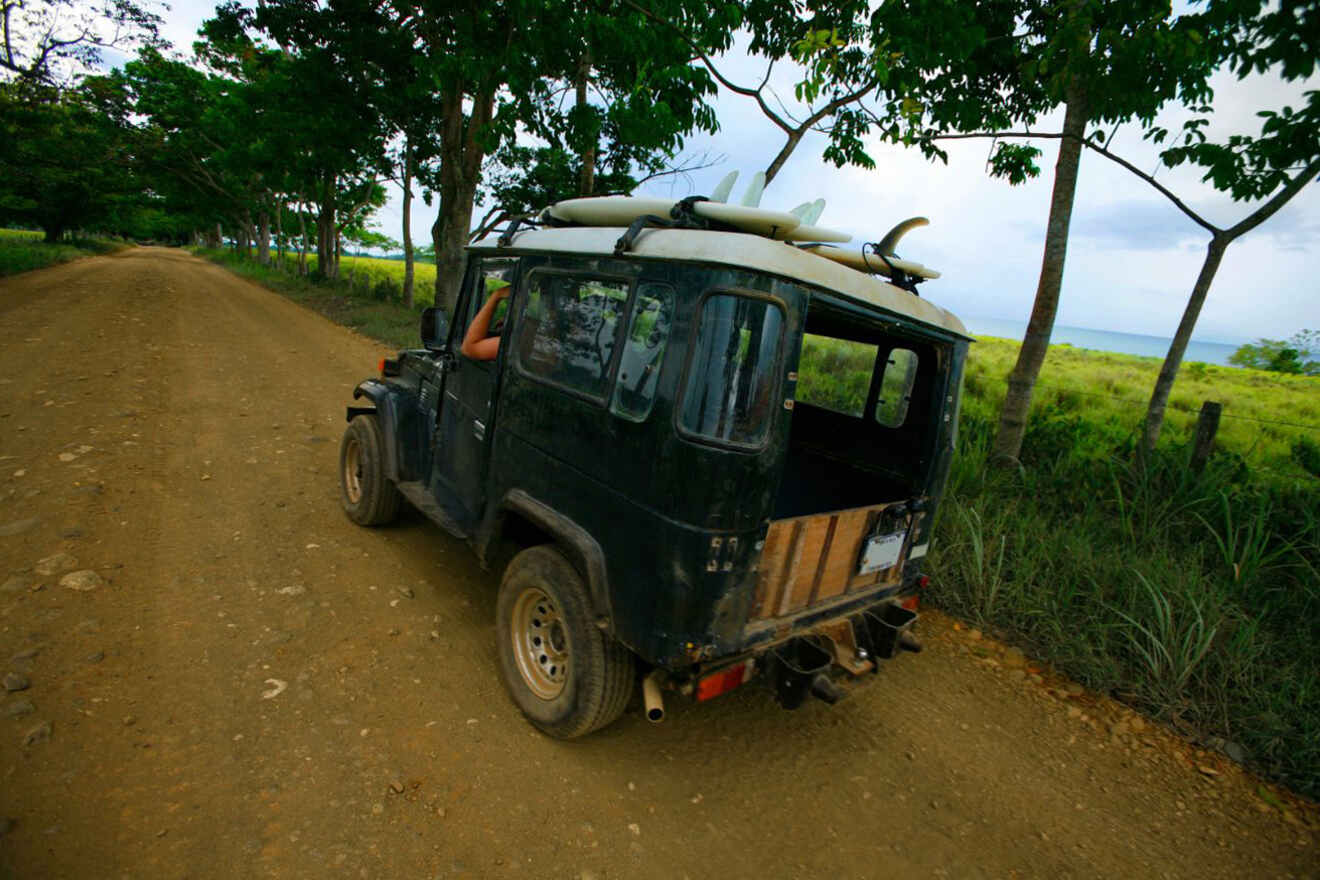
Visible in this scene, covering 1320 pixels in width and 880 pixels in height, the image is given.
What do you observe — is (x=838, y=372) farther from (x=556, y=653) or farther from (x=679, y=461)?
(x=556, y=653)

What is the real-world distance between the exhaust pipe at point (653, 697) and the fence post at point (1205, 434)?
5250 mm

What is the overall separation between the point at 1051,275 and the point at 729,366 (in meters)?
4.45

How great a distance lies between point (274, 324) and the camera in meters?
12.9

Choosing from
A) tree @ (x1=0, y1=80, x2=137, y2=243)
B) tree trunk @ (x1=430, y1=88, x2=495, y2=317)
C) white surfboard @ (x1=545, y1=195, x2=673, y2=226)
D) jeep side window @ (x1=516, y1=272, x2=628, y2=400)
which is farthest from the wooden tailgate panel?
tree @ (x1=0, y1=80, x2=137, y2=243)

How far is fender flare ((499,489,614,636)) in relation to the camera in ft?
7.70

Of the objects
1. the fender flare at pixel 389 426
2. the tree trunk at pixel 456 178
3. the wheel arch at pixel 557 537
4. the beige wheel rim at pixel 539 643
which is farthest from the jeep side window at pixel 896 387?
the tree trunk at pixel 456 178

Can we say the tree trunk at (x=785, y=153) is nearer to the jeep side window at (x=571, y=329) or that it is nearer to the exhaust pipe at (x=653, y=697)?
the jeep side window at (x=571, y=329)

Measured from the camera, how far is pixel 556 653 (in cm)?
273

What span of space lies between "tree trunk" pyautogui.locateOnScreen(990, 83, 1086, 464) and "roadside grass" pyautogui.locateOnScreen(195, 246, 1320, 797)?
1.42 ft

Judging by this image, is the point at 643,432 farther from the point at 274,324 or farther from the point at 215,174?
the point at 215,174

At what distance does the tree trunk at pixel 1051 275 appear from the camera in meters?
4.88

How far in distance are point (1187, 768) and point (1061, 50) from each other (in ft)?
15.8

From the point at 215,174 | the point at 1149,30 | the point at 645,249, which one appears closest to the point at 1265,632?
the point at 1149,30

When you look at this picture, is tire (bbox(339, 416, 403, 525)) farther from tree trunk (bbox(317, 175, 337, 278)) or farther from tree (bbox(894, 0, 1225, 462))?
tree trunk (bbox(317, 175, 337, 278))
